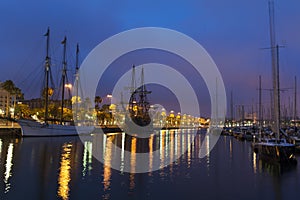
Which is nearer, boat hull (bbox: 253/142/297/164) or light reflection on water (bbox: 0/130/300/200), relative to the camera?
light reflection on water (bbox: 0/130/300/200)

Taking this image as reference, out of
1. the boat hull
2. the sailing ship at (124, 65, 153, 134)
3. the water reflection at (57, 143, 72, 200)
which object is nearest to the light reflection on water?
the water reflection at (57, 143, 72, 200)

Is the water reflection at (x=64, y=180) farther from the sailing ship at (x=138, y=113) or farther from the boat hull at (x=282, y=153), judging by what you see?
the sailing ship at (x=138, y=113)

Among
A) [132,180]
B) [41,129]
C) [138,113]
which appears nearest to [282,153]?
[132,180]

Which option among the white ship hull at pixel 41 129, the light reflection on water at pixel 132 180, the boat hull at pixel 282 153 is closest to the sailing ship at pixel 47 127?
the white ship hull at pixel 41 129

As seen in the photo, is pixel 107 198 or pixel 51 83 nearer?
pixel 107 198

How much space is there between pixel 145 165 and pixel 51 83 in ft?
203

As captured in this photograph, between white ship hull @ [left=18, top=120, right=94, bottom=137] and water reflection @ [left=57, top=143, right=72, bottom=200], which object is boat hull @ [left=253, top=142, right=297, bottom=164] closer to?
water reflection @ [left=57, top=143, right=72, bottom=200]

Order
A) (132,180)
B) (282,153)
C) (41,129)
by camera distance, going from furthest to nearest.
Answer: (41,129), (282,153), (132,180)

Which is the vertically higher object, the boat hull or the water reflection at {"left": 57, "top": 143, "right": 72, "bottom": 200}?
the boat hull

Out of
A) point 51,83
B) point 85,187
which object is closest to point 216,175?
point 85,187

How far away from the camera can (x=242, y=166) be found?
2992cm

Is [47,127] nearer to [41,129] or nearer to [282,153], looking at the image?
[41,129]

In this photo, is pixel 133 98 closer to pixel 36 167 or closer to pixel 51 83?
pixel 51 83

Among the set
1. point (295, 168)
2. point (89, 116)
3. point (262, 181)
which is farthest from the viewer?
point (89, 116)
